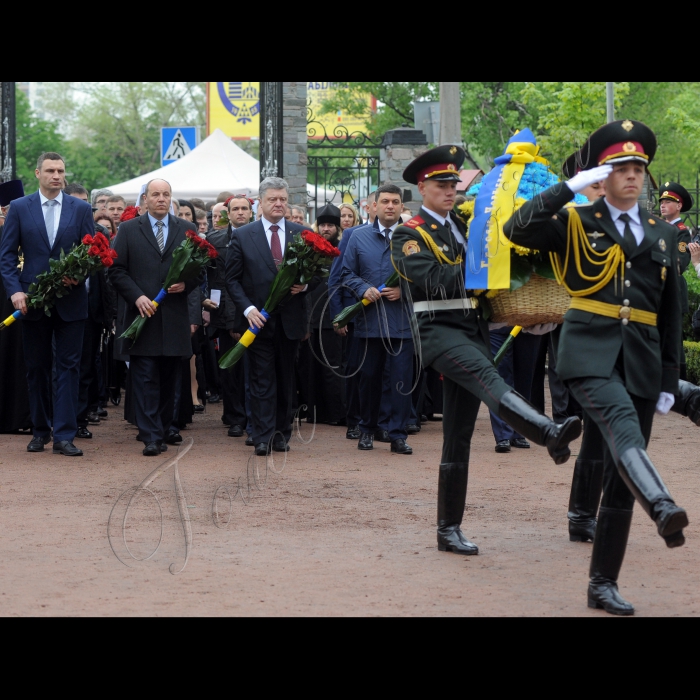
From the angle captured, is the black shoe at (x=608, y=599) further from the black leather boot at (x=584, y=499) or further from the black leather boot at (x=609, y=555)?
the black leather boot at (x=584, y=499)

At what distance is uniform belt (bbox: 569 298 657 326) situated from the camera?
546 centimetres

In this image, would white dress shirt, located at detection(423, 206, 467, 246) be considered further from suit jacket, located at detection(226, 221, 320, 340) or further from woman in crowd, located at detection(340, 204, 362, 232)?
woman in crowd, located at detection(340, 204, 362, 232)

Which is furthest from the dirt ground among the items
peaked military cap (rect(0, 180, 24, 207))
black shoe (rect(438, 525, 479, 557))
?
peaked military cap (rect(0, 180, 24, 207))

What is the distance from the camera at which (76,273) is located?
970cm

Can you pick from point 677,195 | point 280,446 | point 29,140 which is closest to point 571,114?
point 677,195

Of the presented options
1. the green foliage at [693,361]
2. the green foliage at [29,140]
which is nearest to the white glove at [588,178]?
the green foliage at [693,361]

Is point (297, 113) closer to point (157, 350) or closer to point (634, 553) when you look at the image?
point (157, 350)

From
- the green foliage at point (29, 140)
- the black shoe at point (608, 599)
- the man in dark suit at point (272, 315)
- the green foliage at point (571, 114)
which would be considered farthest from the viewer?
the green foliage at point (29, 140)

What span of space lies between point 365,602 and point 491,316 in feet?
6.08

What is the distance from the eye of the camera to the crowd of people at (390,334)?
5473mm

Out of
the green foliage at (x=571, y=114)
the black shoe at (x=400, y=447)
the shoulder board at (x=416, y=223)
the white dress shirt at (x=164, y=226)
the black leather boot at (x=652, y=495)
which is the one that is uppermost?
the green foliage at (x=571, y=114)

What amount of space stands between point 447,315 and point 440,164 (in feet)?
2.86

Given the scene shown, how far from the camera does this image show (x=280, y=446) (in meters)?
10.4

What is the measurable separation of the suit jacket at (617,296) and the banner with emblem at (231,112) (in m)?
37.8
